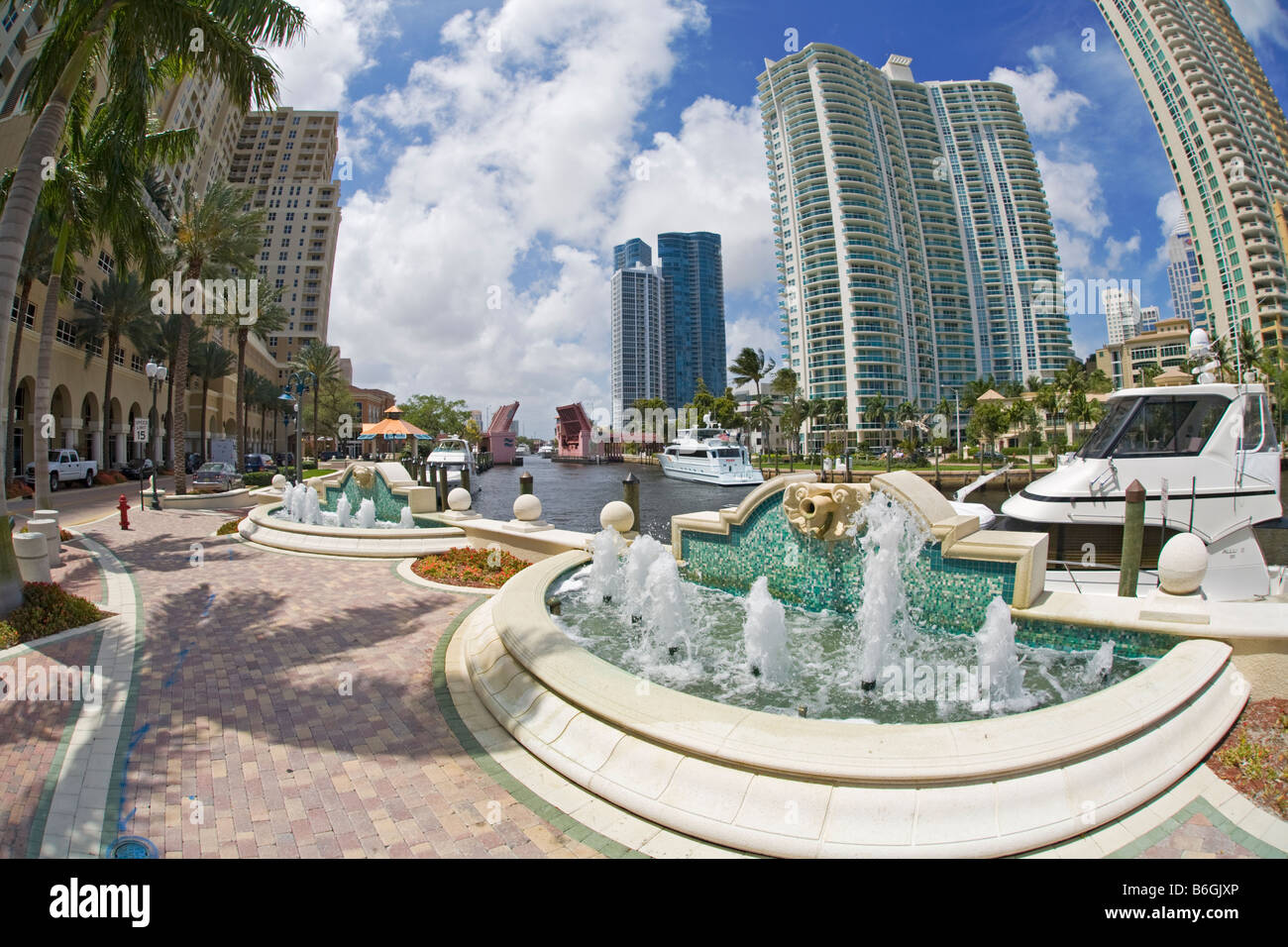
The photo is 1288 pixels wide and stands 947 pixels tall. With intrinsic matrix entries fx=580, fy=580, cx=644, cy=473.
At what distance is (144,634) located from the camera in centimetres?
751

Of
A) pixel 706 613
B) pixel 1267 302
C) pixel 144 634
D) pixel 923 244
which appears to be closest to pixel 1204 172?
pixel 1267 302

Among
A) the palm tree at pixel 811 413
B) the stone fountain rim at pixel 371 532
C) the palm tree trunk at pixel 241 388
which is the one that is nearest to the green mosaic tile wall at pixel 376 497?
the stone fountain rim at pixel 371 532

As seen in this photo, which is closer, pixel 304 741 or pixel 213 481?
pixel 304 741

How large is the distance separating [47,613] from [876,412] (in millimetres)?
102366

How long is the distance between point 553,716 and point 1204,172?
411 feet

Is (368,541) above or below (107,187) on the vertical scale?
below

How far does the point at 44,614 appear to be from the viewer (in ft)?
25.4

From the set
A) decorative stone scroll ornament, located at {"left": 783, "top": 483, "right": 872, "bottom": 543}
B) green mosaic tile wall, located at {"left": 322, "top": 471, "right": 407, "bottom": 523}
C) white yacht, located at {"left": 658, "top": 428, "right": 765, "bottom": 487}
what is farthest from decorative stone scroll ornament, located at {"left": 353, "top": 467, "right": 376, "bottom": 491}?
white yacht, located at {"left": 658, "top": 428, "right": 765, "bottom": 487}

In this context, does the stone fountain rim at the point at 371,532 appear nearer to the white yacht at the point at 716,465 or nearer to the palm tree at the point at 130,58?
the palm tree at the point at 130,58

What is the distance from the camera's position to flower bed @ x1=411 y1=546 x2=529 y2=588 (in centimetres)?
1055

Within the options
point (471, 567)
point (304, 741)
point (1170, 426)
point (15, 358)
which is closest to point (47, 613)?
point (471, 567)

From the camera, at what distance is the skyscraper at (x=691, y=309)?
568 ft

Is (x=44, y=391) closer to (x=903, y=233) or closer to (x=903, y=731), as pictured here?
(x=903, y=731)

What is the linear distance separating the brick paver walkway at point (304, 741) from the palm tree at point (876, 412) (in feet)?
319
